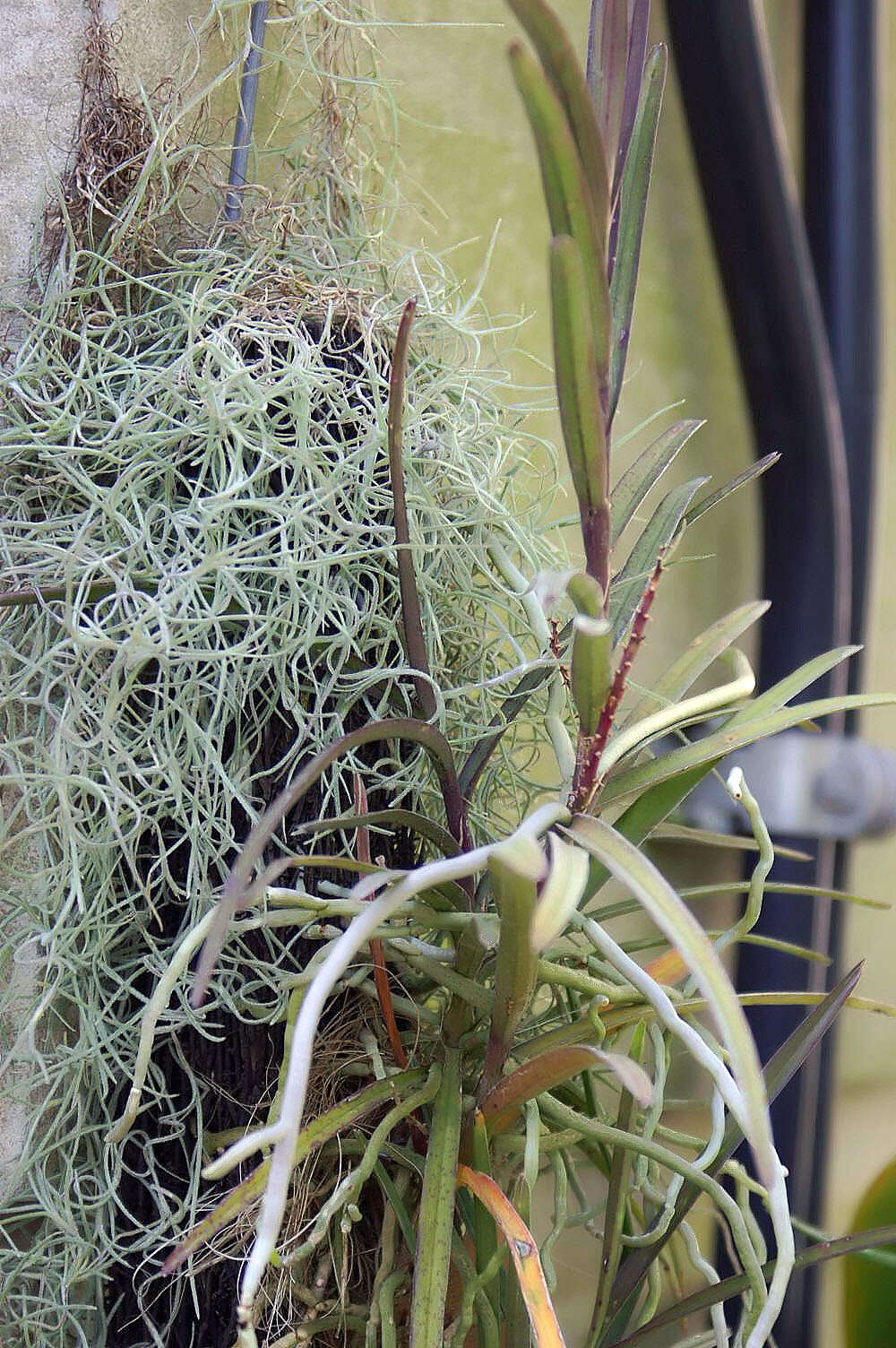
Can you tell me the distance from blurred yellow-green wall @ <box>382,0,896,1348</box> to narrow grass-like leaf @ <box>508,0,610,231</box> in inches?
12.2

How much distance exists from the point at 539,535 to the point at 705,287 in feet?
1.40

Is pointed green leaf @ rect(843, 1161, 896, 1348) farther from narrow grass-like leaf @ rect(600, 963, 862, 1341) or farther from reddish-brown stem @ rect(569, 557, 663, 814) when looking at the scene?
reddish-brown stem @ rect(569, 557, 663, 814)

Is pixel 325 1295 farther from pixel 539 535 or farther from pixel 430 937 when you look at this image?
pixel 539 535

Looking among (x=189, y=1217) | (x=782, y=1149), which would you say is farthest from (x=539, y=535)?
(x=782, y=1149)

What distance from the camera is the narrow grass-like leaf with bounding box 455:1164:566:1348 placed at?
37 cm

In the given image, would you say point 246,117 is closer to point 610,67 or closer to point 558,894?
point 610,67

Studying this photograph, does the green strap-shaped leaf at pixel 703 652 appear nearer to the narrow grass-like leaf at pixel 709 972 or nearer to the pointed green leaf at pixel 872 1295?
the narrow grass-like leaf at pixel 709 972

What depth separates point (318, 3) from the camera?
549 millimetres

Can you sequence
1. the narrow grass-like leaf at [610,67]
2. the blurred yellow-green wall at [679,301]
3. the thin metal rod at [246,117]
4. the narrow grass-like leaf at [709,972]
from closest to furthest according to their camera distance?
1. the narrow grass-like leaf at [709,972]
2. the narrow grass-like leaf at [610,67]
3. the thin metal rod at [246,117]
4. the blurred yellow-green wall at [679,301]

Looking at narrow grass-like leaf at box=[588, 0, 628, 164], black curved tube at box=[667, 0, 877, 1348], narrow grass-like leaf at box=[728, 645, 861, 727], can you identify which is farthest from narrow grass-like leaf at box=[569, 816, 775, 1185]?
black curved tube at box=[667, 0, 877, 1348]

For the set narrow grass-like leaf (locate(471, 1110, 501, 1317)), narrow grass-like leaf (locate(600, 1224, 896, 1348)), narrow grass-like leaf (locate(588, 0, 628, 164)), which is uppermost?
narrow grass-like leaf (locate(588, 0, 628, 164))

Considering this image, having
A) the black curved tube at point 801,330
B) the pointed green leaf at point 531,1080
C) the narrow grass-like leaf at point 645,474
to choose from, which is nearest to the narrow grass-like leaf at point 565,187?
the narrow grass-like leaf at point 645,474

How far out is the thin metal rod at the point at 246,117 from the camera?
55cm

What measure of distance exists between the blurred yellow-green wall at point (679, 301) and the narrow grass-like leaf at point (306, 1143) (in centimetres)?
46
